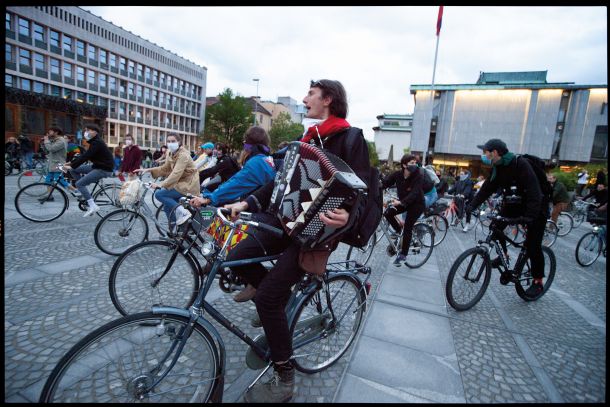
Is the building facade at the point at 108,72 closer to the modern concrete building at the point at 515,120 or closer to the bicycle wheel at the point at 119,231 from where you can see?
the bicycle wheel at the point at 119,231

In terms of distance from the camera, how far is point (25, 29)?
35969 mm

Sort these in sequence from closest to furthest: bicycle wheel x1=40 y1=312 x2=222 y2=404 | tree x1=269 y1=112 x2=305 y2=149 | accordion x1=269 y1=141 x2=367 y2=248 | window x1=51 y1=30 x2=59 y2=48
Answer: bicycle wheel x1=40 y1=312 x2=222 y2=404
accordion x1=269 y1=141 x2=367 y2=248
window x1=51 y1=30 x2=59 y2=48
tree x1=269 y1=112 x2=305 y2=149

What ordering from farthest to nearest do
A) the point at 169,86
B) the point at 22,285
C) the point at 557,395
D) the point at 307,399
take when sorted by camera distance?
the point at 169,86, the point at 22,285, the point at 557,395, the point at 307,399

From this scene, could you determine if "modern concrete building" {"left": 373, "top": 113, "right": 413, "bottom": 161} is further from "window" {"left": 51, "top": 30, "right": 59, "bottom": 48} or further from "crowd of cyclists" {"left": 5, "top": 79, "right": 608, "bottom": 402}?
"crowd of cyclists" {"left": 5, "top": 79, "right": 608, "bottom": 402}

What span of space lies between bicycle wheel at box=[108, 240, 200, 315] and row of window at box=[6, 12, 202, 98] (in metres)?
40.7

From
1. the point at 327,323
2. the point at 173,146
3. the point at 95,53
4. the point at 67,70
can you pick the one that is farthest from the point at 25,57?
the point at 327,323

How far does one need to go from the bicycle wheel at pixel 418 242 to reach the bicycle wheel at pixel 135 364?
4470mm

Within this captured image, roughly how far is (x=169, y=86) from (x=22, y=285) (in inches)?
2377

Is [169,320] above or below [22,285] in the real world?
above

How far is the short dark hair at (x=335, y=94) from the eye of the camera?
7.50 feet

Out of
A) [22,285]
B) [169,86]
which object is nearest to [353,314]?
[22,285]

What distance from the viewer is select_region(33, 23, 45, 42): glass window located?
36831 millimetres

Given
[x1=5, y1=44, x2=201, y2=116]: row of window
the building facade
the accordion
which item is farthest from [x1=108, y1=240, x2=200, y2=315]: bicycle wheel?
[x1=5, y1=44, x2=201, y2=116]: row of window
